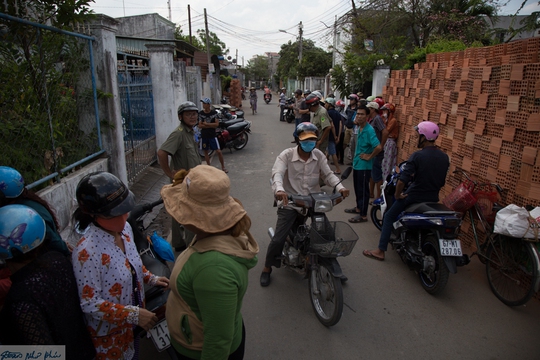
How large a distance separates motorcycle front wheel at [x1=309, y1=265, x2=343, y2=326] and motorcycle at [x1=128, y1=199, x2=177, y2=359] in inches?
52.2

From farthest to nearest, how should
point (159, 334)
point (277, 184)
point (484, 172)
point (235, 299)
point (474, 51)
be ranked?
point (474, 51) < point (484, 172) < point (277, 184) < point (159, 334) < point (235, 299)

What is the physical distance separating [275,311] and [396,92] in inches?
260

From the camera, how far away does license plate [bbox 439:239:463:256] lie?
350cm

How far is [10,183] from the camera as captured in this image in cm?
218

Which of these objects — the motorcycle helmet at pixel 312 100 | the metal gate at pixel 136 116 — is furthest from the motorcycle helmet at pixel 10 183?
the motorcycle helmet at pixel 312 100

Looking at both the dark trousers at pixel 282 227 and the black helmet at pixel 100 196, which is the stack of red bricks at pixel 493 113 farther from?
the black helmet at pixel 100 196

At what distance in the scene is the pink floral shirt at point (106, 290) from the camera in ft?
5.78

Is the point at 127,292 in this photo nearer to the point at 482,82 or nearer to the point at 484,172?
the point at 484,172

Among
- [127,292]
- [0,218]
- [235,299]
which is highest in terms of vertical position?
[0,218]

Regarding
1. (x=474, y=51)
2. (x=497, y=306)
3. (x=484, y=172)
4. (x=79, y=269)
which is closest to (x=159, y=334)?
(x=79, y=269)

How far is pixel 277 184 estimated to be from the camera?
11.7ft

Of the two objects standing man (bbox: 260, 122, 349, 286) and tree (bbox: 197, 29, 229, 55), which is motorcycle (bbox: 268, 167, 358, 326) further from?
tree (bbox: 197, 29, 229, 55)

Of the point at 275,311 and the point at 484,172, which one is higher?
the point at 484,172

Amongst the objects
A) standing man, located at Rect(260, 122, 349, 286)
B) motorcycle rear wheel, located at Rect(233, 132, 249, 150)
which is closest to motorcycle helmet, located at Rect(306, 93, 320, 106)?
standing man, located at Rect(260, 122, 349, 286)
